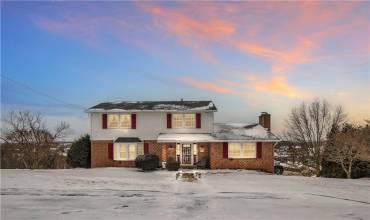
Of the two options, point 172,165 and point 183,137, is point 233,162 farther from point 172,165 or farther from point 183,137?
Result: point 172,165

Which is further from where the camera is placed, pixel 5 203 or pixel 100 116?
pixel 100 116

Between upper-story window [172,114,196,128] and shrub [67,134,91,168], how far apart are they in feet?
30.3

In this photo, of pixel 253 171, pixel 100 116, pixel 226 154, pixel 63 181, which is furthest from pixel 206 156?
pixel 63 181

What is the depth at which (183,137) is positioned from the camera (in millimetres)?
38656

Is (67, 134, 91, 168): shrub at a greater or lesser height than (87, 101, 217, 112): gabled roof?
lesser

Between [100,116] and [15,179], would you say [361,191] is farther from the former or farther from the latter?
[100,116]

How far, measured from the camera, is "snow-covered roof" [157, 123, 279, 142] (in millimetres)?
38062

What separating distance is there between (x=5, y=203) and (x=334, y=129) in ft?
108

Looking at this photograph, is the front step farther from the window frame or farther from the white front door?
the window frame

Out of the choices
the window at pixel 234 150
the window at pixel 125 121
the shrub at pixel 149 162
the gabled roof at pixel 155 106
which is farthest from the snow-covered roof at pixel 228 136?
the window at pixel 125 121

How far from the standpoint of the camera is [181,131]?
1585 inches

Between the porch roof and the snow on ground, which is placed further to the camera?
the porch roof

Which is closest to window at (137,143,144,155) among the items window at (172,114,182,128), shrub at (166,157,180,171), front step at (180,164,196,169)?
window at (172,114,182,128)

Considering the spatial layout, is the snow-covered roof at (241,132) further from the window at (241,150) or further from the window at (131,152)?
the window at (131,152)
